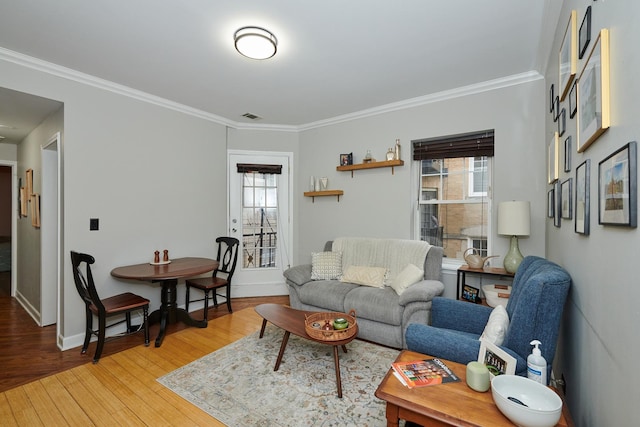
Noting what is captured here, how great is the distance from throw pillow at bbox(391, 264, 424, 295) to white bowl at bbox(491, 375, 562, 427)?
65.3 inches

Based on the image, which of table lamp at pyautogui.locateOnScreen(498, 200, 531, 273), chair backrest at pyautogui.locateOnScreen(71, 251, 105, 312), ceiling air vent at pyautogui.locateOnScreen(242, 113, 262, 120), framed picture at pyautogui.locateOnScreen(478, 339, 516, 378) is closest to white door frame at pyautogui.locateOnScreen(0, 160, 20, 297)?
chair backrest at pyautogui.locateOnScreen(71, 251, 105, 312)

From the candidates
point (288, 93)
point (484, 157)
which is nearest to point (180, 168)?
point (288, 93)

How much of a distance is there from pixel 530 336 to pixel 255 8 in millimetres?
2495

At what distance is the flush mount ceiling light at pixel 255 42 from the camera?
7.13 ft

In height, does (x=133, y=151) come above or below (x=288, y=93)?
below

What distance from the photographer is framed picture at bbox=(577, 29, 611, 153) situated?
1069 millimetres

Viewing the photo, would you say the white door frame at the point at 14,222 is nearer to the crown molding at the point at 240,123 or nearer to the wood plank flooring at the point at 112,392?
the wood plank flooring at the point at 112,392

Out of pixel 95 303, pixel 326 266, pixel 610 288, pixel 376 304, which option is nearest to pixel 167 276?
pixel 95 303

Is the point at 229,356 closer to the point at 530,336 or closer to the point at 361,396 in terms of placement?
the point at 361,396

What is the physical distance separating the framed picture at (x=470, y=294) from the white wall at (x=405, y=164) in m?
0.52

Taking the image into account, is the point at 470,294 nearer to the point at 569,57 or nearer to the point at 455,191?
the point at 455,191

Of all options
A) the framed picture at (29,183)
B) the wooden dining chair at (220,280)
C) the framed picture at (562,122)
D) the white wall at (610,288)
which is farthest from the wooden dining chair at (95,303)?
the framed picture at (562,122)

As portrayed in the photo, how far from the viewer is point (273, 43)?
89.7 inches

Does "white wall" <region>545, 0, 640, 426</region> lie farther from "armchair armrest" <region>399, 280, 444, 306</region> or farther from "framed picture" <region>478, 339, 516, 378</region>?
"armchair armrest" <region>399, 280, 444, 306</region>
